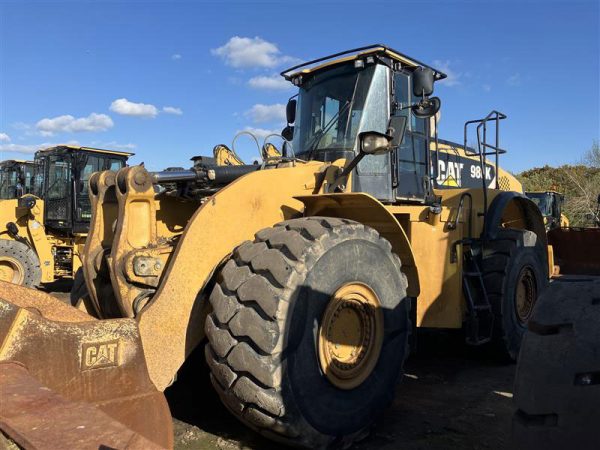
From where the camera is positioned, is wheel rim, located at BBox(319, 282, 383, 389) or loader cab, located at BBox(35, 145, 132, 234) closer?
wheel rim, located at BBox(319, 282, 383, 389)

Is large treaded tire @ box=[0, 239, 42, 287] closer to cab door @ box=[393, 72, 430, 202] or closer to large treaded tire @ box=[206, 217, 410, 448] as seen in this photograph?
cab door @ box=[393, 72, 430, 202]

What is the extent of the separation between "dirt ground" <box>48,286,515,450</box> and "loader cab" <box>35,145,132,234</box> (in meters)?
8.03

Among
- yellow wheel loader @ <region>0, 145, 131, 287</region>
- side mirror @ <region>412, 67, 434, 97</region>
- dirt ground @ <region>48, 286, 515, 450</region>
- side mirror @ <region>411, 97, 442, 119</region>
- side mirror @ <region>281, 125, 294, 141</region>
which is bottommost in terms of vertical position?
dirt ground @ <region>48, 286, 515, 450</region>

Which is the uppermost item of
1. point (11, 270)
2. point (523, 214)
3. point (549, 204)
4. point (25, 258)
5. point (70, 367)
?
point (549, 204)

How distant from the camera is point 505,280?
556cm

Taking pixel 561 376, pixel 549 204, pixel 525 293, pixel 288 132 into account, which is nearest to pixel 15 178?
pixel 288 132

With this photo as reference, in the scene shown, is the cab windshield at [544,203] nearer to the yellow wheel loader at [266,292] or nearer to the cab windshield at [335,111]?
the yellow wheel loader at [266,292]

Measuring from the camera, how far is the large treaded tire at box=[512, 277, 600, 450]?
2.10 m

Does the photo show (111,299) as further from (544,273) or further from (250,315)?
(544,273)

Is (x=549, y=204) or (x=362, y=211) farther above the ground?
(x=549, y=204)

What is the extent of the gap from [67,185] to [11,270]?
219cm

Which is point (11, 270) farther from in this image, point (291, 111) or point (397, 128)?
point (397, 128)

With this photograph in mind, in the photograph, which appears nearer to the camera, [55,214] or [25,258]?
[25,258]

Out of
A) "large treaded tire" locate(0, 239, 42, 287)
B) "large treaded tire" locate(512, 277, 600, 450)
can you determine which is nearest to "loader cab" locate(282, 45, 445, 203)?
"large treaded tire" locate(512, 277, 600, 450)
